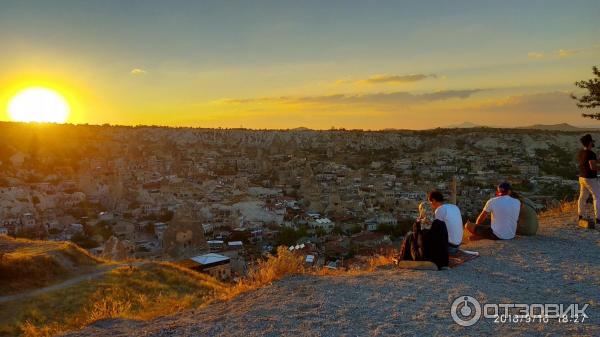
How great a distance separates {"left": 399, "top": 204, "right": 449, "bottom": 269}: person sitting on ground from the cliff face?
0.23 m

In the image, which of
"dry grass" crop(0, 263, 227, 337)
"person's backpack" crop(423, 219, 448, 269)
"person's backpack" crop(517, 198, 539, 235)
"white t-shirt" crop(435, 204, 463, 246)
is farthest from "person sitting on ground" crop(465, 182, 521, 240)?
"dry grass" crop(0, 263, 227, 337)

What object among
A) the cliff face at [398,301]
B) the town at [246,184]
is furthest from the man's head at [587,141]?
the town at [246,184]

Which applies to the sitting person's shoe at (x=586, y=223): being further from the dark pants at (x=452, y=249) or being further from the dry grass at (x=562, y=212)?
the dark pants at (x=452, y=249)

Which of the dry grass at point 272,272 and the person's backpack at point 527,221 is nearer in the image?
the dry grass at point 272,272

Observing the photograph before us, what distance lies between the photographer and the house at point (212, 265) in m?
16.9

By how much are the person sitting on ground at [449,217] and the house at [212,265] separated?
10.8 metres

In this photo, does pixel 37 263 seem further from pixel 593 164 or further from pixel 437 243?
pixel 593 164

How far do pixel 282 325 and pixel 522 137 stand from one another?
59.2 meters

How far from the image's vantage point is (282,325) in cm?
485

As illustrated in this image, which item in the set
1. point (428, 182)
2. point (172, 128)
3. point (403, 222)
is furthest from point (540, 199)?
point (172, 128)

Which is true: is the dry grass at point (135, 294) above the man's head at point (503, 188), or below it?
below

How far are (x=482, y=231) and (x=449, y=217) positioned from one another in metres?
1.96

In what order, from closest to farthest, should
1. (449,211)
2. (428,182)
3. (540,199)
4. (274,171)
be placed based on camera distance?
(449,211) < (540,199) < (428,182) < (274,171)

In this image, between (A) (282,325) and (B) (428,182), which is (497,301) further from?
(B) (428,182)
